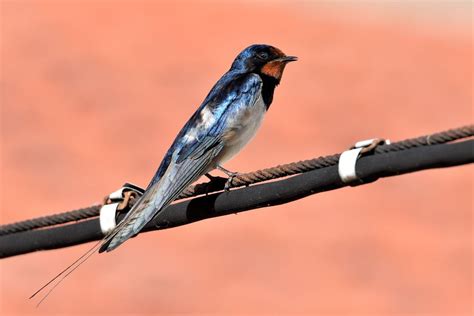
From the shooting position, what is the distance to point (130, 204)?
16.8ft

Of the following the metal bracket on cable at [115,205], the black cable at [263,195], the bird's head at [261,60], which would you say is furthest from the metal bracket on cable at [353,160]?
Result: the bird's head at [261,60]

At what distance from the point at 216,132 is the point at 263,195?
1.24 meters

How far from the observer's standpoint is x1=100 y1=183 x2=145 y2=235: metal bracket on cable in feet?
16.5

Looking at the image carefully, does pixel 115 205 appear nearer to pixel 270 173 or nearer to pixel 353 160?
pixel 270 173

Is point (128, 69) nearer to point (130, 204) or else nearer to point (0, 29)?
point (0, 29)

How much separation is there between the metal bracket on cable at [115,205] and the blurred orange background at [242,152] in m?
9.16

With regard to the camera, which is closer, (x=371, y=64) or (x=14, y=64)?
(x=14, y=64)

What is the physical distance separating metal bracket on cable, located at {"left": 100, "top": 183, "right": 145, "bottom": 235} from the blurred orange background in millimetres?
9160

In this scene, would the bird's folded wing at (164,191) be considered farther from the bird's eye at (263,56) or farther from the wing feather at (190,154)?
the bird's eye at (263,56)

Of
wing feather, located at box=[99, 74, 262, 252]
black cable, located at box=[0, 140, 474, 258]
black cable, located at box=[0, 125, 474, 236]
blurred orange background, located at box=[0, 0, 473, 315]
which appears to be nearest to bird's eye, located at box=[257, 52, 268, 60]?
wing feather, located at box=[99, 74, 262, 252]

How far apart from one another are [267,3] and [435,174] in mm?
11849

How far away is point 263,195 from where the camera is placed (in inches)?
178

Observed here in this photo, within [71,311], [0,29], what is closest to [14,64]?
[0,29]

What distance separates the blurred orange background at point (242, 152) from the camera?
15992mm
